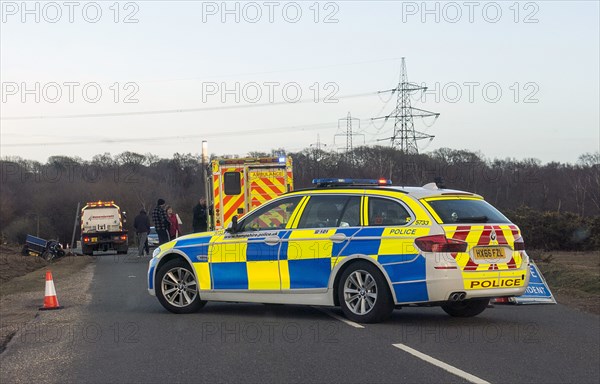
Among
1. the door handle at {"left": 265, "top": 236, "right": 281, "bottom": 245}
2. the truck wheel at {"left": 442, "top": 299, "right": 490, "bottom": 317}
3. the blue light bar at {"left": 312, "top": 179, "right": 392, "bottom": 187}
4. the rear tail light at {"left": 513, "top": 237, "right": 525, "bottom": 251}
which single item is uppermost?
the blue light bar at {"left": 312, "top": 179, "right": 392, "bottom": 187}

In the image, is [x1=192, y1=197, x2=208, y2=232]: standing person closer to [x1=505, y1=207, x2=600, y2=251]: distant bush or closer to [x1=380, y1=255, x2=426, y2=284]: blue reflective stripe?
[x1=505, y1=207, x2=600, y2=251]: distant bush

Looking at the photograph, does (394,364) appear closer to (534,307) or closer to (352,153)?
(534,307)

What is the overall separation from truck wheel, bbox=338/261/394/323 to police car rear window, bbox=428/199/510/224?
3.28ft

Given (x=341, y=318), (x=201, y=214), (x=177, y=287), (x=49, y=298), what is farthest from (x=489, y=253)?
(x=201, y=214)

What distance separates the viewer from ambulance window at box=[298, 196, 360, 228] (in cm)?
972

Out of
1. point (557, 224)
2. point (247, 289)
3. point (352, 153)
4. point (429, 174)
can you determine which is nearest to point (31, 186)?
point (352, 153)

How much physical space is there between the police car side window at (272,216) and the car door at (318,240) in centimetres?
23

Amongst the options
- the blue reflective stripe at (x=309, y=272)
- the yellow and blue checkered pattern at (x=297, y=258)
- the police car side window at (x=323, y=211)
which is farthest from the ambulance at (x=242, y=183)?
the blue reflective stripe at (x=309, y=272)

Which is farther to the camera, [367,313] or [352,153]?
[352,153]

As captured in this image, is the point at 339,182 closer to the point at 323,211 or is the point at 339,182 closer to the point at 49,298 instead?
the point at 323,211

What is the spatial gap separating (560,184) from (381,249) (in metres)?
60.6

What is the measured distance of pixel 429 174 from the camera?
3894 cm

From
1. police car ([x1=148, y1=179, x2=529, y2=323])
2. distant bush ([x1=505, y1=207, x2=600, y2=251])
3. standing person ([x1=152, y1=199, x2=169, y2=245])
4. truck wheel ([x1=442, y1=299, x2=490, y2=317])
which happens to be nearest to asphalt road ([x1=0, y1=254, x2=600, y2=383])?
truck wheel ([x1=442, y1=299, x2=490, y2=317])

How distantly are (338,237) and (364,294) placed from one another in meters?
0.75
